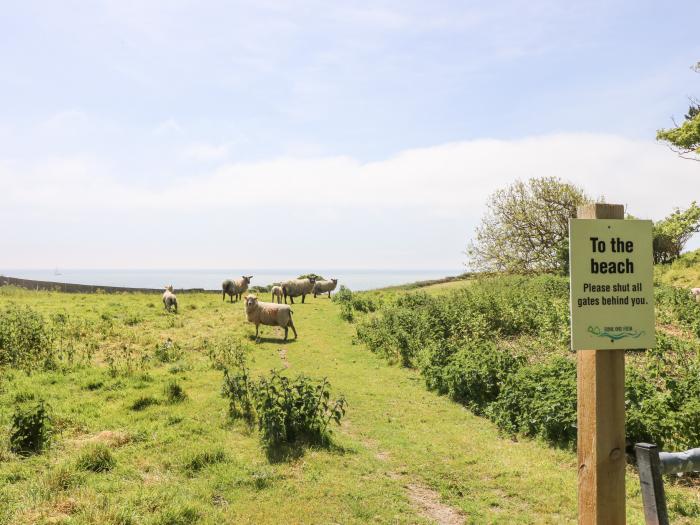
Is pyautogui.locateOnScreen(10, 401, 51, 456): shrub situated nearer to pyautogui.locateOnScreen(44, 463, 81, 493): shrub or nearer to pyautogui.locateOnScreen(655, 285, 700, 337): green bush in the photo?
pyautogui.locateOnScreen(44, 463, 81, 493): shrub

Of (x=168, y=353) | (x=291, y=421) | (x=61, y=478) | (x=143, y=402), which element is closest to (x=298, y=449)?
(x=291, y=421)

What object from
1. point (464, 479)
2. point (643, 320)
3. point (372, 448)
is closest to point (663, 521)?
point (643, 320)

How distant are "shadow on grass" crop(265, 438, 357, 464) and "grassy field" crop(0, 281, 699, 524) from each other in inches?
1.6

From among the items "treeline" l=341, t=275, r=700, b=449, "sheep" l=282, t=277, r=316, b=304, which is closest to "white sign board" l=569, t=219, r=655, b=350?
"treeline" l=341, t=275, r=700, b=449

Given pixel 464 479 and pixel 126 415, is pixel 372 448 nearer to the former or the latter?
pixel 464 479

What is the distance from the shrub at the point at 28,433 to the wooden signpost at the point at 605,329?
359 inches

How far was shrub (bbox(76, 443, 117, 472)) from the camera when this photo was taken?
7770 millimetres

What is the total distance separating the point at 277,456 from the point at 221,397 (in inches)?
151

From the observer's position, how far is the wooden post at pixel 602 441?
4.06m

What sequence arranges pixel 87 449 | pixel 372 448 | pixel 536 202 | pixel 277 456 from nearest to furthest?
pixel 87 449 → pixel 277 456 → pixel 372 448 → pixel 536 202

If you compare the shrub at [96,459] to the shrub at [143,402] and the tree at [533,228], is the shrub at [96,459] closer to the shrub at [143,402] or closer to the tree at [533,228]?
the shrub at [143,402]

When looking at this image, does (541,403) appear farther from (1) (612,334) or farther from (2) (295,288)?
(2) (295,288)

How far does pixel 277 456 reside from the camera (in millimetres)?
8688

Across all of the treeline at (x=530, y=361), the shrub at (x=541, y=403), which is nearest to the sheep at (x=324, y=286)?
the treeline at (x=530, y=361)
